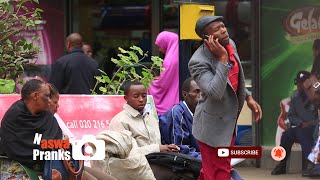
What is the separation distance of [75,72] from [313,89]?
312 centimetres

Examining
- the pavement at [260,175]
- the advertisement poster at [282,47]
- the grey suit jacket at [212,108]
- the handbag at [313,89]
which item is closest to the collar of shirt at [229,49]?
the grey suit jacket at [212,108]

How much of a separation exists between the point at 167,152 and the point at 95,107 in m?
0.94

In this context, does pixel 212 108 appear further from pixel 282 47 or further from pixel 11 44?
pixel 282 47

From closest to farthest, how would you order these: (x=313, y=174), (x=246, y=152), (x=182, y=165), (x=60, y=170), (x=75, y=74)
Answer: (x=246, y=152), (x=60, y=170), (x=182, y=165), (x=75, y=74), (x=313, y=174)

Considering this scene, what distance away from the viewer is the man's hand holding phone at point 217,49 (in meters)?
6.29

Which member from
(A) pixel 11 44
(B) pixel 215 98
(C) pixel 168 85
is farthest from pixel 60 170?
(C) pixel 168 85

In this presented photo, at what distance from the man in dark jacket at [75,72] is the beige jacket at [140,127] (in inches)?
86.9

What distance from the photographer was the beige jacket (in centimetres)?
780

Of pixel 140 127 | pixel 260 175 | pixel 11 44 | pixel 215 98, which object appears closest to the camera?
pixel 215 98

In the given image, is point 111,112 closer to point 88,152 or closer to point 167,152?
point 167,152

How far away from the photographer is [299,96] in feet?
37.8

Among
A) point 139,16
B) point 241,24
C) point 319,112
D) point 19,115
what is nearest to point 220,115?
point 19,115

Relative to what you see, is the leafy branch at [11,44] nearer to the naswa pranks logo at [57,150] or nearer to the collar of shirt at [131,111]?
the collar of shirt at [131,111]

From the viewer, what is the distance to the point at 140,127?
7941 mm
